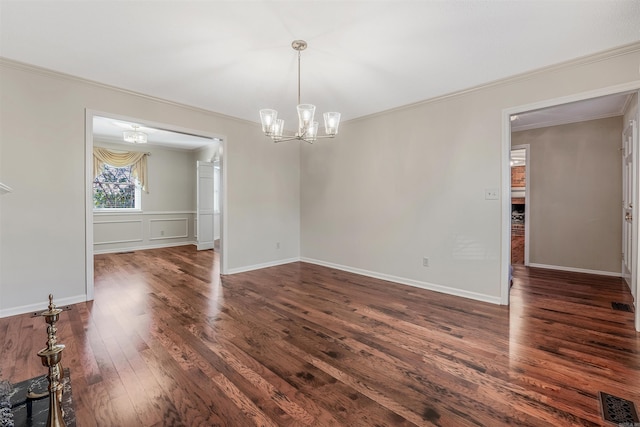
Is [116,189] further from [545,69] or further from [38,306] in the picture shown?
[545,69]

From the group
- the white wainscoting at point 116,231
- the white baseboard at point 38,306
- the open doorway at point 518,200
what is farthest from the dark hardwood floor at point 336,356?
the white wainscoting at point 116,231

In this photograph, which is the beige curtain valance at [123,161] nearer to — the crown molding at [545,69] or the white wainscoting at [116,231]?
the white wainscoting at [116,231]

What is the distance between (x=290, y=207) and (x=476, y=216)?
3321 mm

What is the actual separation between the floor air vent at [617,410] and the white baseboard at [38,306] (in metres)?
4.81

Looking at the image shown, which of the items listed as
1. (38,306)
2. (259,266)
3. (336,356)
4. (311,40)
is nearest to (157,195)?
(259,266)

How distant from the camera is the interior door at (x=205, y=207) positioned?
7.40 metres

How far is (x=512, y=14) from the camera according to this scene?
2.24 metres

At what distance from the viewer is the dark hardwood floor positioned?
5.46ft

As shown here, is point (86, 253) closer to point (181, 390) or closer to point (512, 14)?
point (181, 390)

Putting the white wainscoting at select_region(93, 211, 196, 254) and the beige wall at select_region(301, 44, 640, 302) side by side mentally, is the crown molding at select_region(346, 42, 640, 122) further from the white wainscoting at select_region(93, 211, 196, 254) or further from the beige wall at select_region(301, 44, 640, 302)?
the white wainscoting at select_region(93, 211, 196, 254)

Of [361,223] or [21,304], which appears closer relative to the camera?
[21,304]

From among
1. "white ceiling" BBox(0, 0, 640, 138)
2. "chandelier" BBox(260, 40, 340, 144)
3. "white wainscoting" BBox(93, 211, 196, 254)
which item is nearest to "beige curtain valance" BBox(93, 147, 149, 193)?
"white wainscoting" BBox(93, 211, 196, 254)

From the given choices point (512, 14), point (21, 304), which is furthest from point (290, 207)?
point (512, 14)

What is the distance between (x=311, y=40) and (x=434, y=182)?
2424mm
